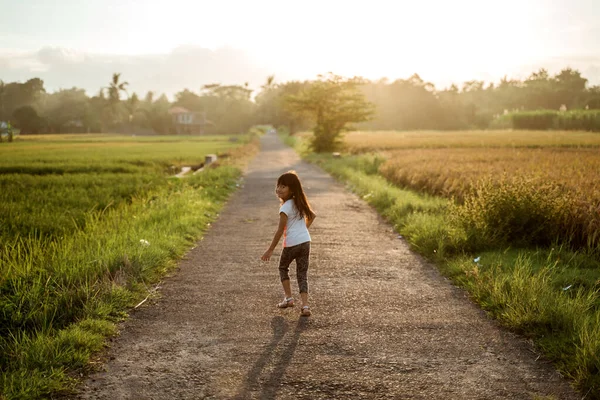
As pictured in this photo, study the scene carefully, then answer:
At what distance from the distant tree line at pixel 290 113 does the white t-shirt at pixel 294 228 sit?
186 ft

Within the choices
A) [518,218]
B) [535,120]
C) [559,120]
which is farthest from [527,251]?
[535,120]

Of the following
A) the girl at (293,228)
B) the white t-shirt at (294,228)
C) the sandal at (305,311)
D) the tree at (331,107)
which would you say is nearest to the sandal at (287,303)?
the girl at (293,228)

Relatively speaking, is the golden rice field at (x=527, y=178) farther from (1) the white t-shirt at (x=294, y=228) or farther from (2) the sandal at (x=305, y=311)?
(2) the sandal at (x=305, y=311)

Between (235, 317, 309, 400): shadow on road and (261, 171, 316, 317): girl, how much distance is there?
19.6 inches

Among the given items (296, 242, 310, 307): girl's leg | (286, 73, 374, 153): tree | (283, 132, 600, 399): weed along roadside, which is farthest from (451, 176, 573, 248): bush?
(286, 73, 374, 153): tree

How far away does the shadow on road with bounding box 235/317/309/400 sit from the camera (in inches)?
143

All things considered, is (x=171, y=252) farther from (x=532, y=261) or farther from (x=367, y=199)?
(x=367, y=199)

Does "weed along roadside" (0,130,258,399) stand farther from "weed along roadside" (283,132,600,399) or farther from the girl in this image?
"weed along roadside" (283,132,600,399)

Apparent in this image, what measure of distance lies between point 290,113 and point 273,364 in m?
60.8

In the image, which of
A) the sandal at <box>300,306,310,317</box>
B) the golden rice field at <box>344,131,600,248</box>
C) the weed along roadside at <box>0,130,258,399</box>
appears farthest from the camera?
the golden rice field at <box>344,131,600,248</box>

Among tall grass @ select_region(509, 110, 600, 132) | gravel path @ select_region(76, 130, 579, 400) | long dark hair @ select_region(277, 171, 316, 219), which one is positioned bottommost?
gravel path @ select_region(76, 130, 579, 400)

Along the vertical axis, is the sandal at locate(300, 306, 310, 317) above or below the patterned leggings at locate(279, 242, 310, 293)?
below

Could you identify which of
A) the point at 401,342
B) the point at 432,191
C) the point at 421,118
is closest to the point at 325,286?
the point at 401,342

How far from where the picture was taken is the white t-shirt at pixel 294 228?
5449 mm
